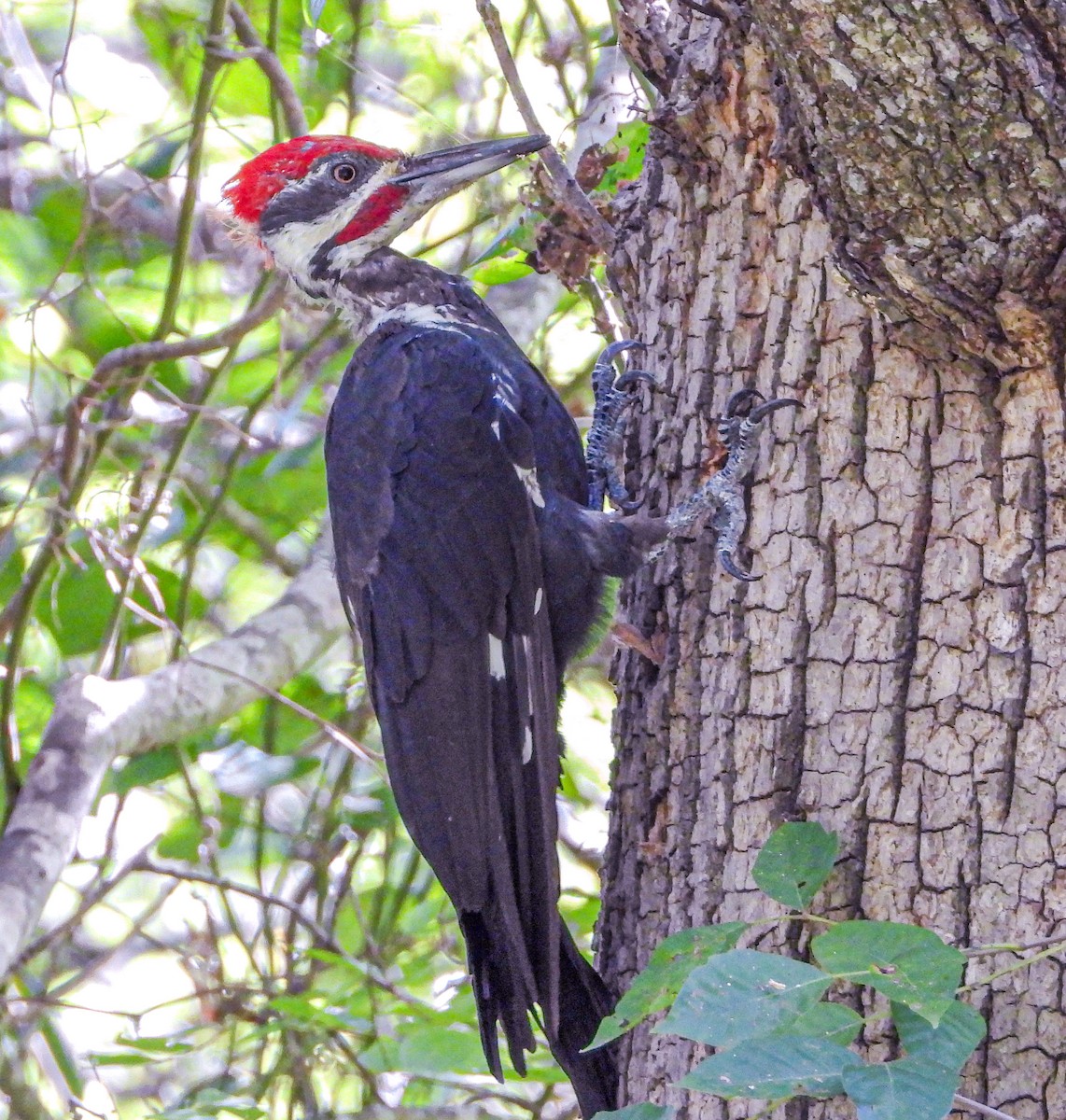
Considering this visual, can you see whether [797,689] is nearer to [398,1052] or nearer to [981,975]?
[981,975]

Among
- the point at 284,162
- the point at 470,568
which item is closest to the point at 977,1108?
the point at 470,568

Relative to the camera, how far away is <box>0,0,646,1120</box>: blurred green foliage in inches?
105

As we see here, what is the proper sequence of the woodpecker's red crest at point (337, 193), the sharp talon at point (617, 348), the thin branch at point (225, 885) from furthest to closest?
the thin branch at point (225, 885)
the woodpecker's red crest at point (337, 193)
the sharp talon at point (617, 348)

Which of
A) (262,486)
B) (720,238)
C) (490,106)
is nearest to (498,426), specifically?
(720,238)

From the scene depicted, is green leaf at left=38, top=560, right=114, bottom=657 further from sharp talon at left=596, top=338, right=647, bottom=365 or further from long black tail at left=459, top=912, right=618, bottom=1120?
long black tail at left=459, top=912, right=618, bottom=1120

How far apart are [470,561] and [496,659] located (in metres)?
0.15

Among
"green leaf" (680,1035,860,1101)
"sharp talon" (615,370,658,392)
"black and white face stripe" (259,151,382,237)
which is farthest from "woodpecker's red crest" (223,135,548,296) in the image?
"green leaf" (680,1035,860,1101)

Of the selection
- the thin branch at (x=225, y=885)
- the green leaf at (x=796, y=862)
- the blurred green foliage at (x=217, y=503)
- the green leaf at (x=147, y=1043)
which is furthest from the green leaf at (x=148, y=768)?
the green leaf at (x=796, y=862)

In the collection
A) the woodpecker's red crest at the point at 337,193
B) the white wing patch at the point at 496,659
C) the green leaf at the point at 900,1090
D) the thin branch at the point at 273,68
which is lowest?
the green leaf at the point at 900,1090

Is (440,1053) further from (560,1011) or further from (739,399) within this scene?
A: (739,399)

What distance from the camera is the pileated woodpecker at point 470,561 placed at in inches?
68.9

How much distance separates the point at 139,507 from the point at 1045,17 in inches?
85.4

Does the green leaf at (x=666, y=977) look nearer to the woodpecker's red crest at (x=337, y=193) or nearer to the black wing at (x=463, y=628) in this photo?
the black wing at (x=463, y=628)

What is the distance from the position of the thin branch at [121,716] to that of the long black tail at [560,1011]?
0.94 metres
